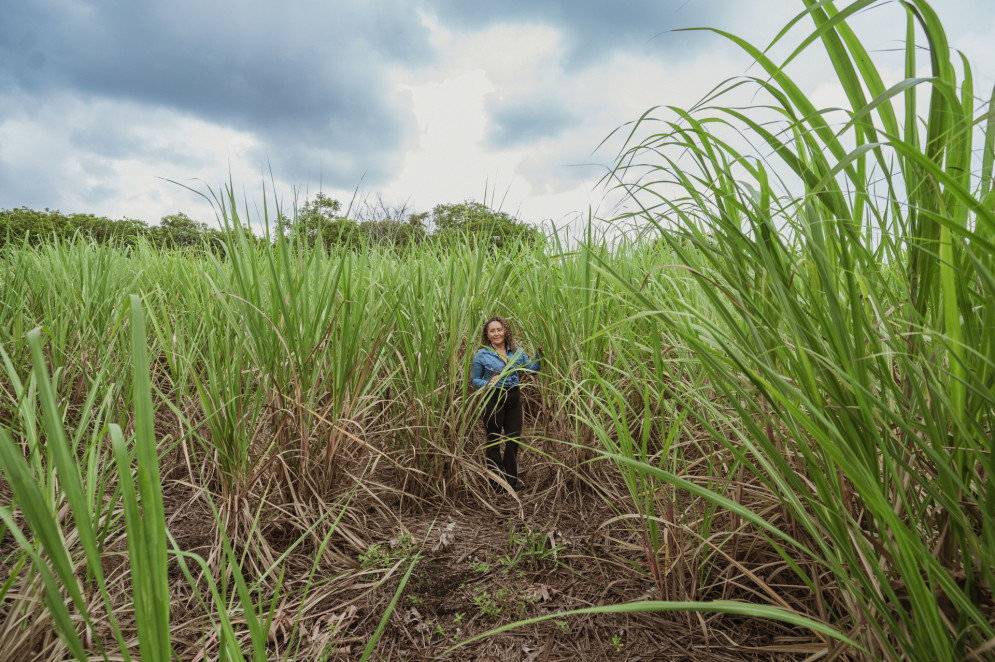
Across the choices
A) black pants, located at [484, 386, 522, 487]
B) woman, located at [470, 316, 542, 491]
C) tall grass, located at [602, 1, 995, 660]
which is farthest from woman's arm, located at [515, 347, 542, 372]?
tall grass, located at [602, 1, 995, 660]

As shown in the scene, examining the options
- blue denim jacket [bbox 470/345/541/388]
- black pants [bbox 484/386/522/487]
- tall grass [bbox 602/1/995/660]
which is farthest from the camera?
blue denim jacket [bbox 470/345/541/388]

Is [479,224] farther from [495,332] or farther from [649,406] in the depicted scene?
[649,406]

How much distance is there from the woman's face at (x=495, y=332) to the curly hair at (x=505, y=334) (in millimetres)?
17

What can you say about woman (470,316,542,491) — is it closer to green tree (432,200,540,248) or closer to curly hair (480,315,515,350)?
curly hair (480,315,515,350)

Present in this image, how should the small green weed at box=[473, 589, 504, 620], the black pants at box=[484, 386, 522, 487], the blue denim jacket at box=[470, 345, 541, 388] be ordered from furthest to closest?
the blue denim jacket at box=[470, 345, 541, 388] < the black pants at box=[484, 386, 522, 487] < the small green weed at box=[473, 589, 504, 620]

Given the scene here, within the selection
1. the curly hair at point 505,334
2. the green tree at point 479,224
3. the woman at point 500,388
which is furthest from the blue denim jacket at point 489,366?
the green tree at point 479,224

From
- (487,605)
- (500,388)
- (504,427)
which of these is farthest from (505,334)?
(487,605)

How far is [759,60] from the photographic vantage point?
75 centimetres

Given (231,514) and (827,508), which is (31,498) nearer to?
(827,508)

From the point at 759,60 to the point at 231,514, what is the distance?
1935mm

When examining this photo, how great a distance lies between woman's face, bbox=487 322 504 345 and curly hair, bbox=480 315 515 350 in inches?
0.7

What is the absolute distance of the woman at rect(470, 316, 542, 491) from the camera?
251 cm

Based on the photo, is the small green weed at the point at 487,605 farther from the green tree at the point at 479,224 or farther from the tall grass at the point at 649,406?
the green tree at the point at 479,224

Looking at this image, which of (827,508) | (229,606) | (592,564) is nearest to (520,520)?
(592,564)
